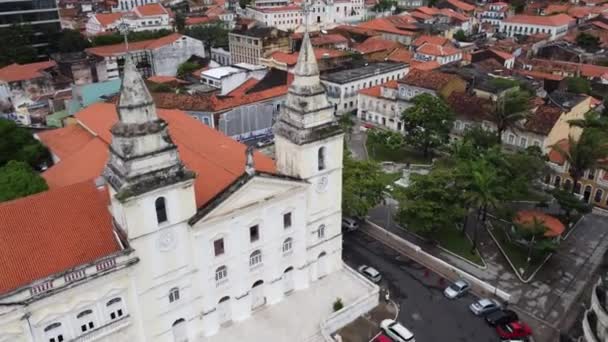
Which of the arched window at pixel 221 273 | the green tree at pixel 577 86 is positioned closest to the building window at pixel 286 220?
the arched window at pixel 221 273

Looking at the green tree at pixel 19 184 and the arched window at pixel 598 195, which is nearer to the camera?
the green tree at pixel 19 184

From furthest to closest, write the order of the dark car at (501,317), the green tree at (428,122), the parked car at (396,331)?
the green tree at (428,122), the dark car at (501,317), the parked car at (396,331)

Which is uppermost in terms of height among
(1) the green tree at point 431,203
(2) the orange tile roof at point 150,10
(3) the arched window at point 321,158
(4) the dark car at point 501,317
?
(2) the orange tile roof at point 150,10

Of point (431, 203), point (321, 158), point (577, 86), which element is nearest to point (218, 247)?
point (321, 158)

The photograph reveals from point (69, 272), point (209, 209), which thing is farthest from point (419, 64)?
point (69, 272)

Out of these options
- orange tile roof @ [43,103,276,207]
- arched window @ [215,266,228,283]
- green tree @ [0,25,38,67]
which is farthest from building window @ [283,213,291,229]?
green tree @ [0,25,38,67]

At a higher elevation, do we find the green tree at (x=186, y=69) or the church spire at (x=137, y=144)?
the church spire at (x=137, y=144)

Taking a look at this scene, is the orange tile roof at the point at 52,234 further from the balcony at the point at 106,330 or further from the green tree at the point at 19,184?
the green tree at the point at 19,184

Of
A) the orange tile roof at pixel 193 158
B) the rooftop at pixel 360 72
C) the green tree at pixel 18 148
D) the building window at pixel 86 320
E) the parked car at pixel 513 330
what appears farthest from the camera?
the rooftop at pixel 360 72

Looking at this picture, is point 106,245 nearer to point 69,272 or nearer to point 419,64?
point 69,272
